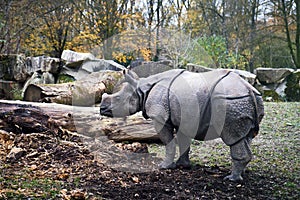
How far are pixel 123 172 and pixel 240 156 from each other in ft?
5.16

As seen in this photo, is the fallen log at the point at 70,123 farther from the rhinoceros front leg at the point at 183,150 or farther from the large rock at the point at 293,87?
the large rock at the point at 293,87

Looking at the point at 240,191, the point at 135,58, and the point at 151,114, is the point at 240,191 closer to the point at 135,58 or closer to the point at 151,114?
the point at 151,114

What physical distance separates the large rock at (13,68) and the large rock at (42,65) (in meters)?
0.21

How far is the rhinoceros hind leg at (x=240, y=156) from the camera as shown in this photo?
4.48 m

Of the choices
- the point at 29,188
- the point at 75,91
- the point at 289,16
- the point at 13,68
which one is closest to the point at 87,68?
the point at 13,68

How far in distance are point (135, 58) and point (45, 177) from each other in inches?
377

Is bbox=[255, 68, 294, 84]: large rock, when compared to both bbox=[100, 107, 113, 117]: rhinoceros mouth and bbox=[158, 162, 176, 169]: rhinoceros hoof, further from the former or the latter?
bbox=[100, 107, 113, 117]: rhinoceros mouth

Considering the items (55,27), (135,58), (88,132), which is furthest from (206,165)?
(55,27)

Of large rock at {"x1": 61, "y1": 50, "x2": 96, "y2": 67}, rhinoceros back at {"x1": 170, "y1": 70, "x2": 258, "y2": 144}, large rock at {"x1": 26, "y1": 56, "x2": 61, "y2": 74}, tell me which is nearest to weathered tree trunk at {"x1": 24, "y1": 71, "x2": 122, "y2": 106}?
large rock at {"x1": 61, "y1": 50, "x2": 96, "y2": 67}

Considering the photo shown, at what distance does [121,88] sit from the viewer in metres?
→ 5.28

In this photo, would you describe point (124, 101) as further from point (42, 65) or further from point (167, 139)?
point (42, 65)

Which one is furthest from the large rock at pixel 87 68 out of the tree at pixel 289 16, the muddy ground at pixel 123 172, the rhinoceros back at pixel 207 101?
the tree at pixel 289 16

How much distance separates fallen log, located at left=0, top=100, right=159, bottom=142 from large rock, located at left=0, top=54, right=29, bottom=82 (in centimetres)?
681

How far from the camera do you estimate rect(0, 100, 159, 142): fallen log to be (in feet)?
19.9
